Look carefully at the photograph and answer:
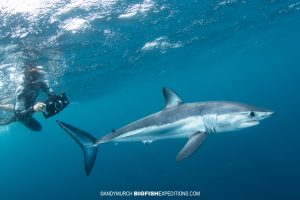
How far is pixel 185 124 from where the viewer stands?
7520 mm

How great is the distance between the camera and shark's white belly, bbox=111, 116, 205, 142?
743 centimetres

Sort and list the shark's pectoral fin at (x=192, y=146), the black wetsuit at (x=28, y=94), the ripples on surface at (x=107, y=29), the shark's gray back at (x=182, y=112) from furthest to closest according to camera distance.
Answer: the ripples on surface at (x=107, y=29), the black wetsuit at (x=28, y=94), the shark's gray back at (x=182, y=112), the shark's pectoral fin at (x=192, y=146)

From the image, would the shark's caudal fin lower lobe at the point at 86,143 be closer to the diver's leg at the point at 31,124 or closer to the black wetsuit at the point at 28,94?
the black wetsuit at the point at 28,94

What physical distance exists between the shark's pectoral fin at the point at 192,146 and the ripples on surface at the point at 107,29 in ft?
25.9

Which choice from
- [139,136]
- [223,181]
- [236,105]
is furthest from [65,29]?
[223,181]

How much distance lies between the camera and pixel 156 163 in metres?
32.5

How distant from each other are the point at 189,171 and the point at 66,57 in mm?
15522

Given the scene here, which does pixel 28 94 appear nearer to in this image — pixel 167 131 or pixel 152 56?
pixel 167 131

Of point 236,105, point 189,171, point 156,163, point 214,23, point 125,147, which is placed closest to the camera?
point 236,105

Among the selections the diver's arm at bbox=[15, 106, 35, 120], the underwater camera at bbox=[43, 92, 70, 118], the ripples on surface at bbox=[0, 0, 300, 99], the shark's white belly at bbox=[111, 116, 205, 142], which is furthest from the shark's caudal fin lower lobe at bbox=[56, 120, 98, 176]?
the ripples on surface at bbox=[0, 0, 300, 99]

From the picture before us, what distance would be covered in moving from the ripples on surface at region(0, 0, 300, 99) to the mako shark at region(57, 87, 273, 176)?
6.29 m

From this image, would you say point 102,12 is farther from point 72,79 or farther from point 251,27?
point 251,27

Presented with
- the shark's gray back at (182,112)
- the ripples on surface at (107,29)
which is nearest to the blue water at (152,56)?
the ripples on surface at (107,29)

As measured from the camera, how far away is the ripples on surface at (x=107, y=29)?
40.9 feet
